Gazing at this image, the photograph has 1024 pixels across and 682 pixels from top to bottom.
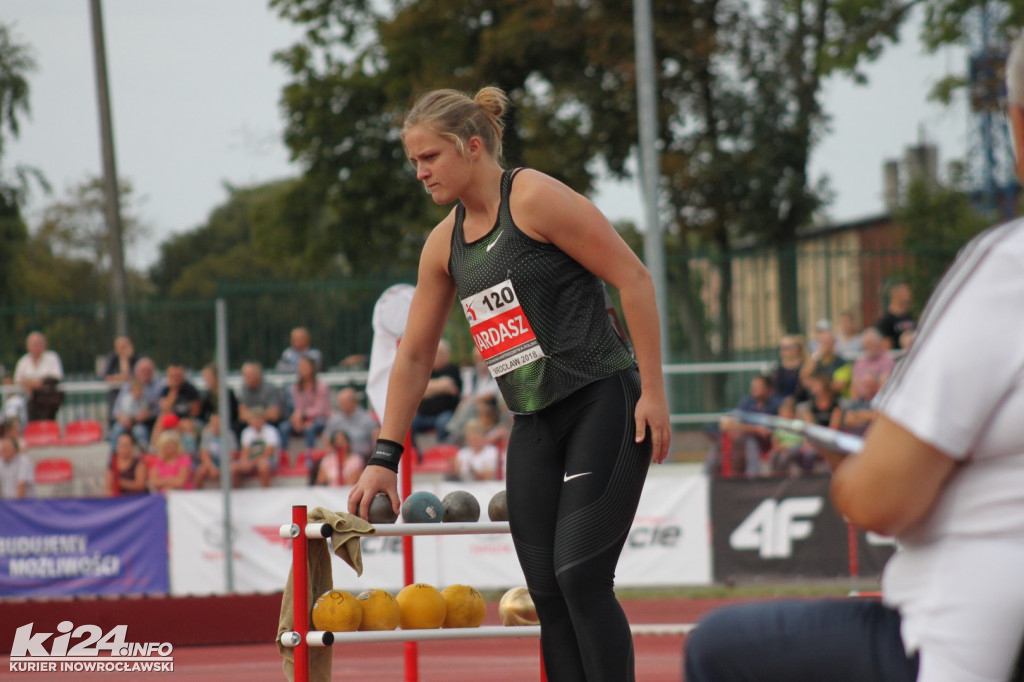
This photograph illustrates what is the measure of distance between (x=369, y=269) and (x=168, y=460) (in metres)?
14.2

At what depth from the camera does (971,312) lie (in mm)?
1577

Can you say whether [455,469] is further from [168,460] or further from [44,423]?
[44,423]

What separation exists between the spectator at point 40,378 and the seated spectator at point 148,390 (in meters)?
1.01

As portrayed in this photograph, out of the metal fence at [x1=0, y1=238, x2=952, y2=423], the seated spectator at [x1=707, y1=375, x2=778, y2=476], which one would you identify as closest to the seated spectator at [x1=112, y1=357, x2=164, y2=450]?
the metal fence at [x1=0, y1=238, x2=952, y2=423]

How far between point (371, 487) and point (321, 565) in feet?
1.75

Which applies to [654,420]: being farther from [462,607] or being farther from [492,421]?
[492,421]

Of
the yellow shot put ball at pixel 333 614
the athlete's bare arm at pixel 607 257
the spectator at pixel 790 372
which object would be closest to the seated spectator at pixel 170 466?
the spectator at pixel 790 372

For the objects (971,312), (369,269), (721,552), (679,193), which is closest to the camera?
(971,312)

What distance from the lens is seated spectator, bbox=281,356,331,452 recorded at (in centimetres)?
1319

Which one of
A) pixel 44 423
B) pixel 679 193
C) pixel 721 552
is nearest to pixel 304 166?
pixel 679 193

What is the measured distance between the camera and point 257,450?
12.8 m

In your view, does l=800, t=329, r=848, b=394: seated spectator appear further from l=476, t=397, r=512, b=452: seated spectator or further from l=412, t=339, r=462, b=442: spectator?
l=412, t=339, r=462, b=442: spectator

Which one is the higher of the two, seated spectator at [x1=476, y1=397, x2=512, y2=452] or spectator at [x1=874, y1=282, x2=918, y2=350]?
spectator at [x1=874, y1=282, x2=918, y2=350]

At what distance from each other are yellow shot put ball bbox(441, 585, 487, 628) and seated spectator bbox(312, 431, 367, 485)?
7.48 meters
